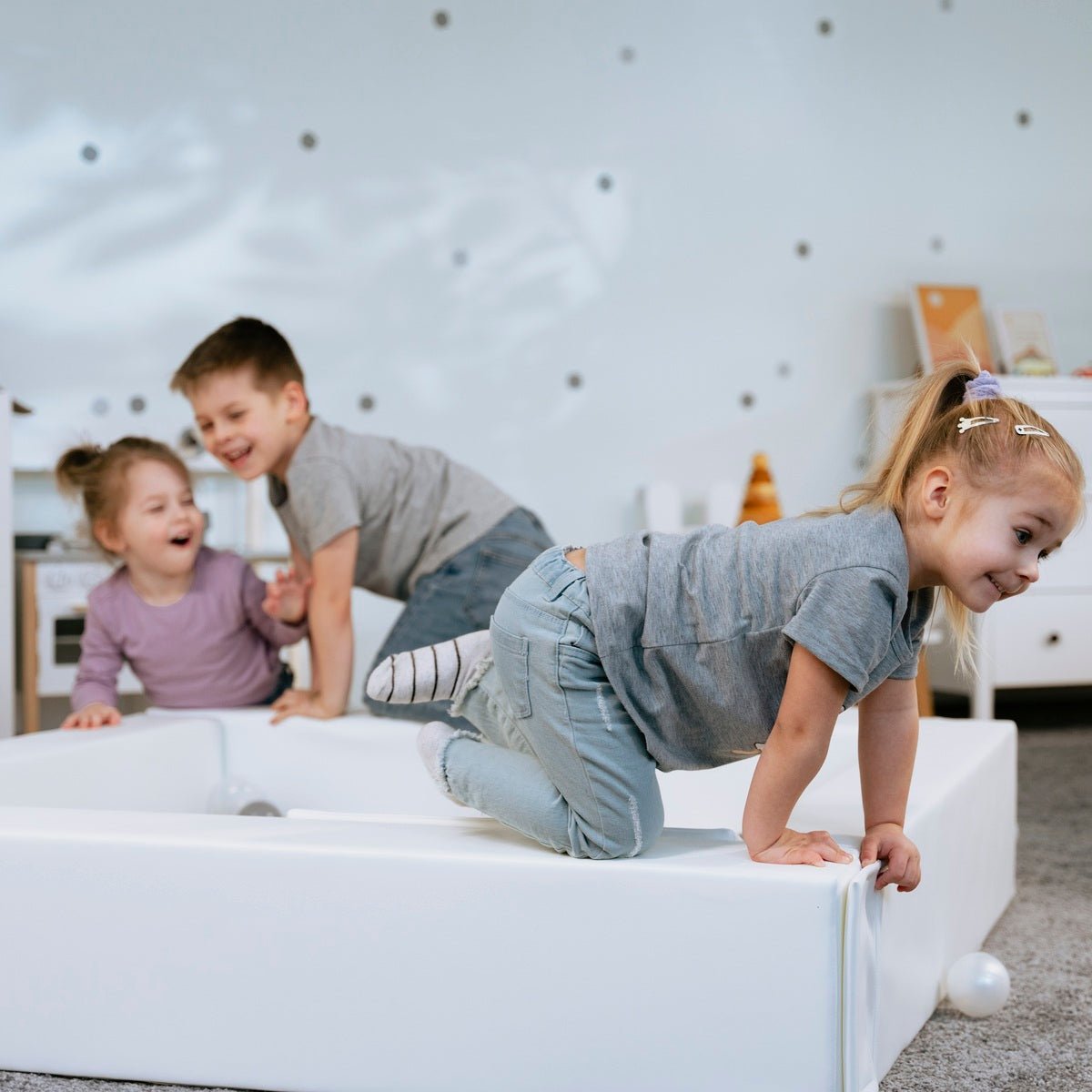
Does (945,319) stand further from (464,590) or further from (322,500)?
(322,500)

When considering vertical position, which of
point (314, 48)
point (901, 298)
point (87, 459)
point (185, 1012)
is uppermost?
point (314, 48)

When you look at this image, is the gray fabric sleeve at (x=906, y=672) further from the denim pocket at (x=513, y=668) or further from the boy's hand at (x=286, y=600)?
the boy's hand at (x=286, y=600)

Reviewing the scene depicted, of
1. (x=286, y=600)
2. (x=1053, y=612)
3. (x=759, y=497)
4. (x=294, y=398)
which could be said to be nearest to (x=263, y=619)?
(x=286, y=600)

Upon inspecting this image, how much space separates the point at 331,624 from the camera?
160 centimetres

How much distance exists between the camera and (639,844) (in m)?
0.88

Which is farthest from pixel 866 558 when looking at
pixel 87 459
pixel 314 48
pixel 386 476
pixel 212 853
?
pixel 314 48

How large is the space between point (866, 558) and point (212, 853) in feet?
1.55

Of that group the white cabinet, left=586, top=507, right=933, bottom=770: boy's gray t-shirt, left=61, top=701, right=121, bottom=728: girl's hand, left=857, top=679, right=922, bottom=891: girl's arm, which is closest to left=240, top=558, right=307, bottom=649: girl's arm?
left=61, top=701, right=121, bottom=728: girl's hand

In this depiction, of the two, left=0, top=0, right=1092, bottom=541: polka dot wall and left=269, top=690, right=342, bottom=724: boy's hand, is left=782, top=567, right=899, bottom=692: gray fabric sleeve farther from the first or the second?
left=0, top=0, right=1092, bottom=541: polka dot wall

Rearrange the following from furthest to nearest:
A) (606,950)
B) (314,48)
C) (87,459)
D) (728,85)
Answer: (728,85) → (314,48) → (87,459) → (606,950)

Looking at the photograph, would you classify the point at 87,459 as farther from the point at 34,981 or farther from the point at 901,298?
the point at 901,298

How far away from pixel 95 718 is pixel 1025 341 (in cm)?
235

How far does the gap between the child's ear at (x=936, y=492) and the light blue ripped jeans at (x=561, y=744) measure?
0.82 feet

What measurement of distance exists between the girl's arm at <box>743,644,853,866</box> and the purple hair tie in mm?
213
